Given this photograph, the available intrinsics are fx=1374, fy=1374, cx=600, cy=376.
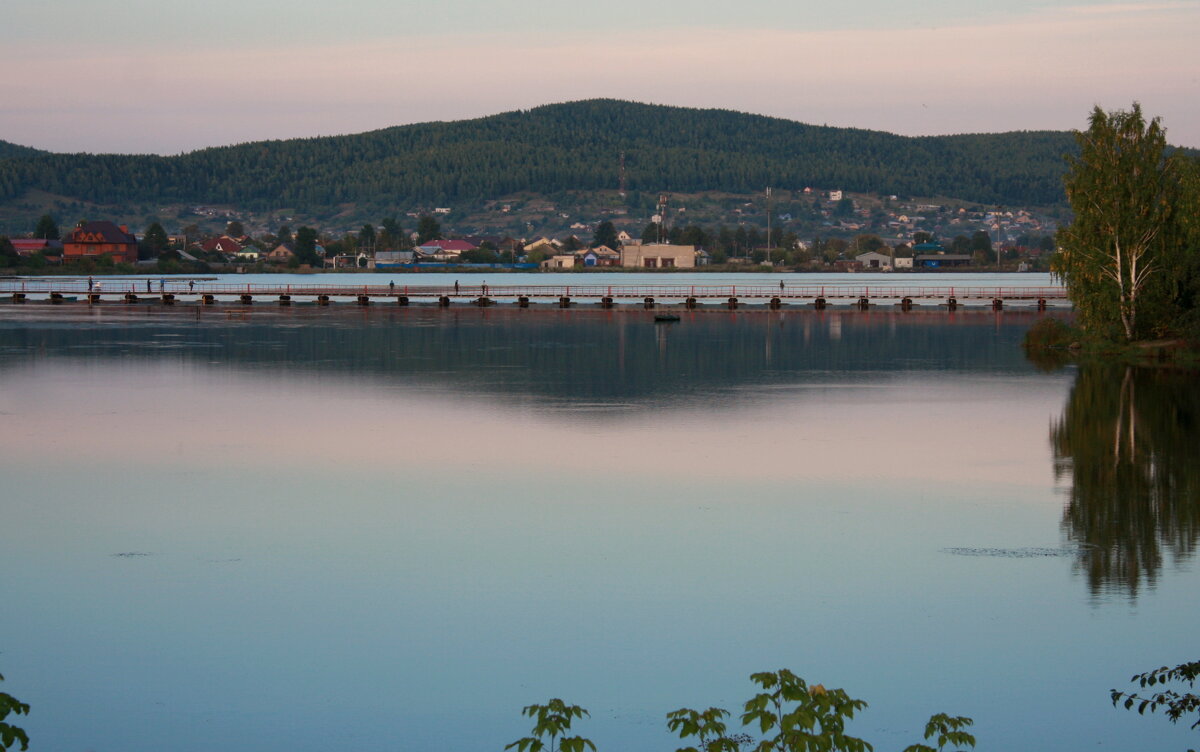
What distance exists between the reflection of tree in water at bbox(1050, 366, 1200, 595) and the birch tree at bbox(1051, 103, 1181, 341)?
36.7 feet

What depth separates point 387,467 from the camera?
1107 inches

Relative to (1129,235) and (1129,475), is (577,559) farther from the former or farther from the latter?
(1129,235)

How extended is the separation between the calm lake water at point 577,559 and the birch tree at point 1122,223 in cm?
1286

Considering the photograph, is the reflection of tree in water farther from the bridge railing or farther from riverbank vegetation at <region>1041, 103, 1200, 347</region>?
the bridge railing

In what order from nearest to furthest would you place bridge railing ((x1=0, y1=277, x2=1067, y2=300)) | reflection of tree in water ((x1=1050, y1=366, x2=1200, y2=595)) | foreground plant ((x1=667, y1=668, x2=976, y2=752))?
foreground plant ((x1=667, y1=668, x2=976, y2=752))
reflection of tree in water ((x1=1050, y1=366, x2=1200, y2=595))
bridge railing ((x1=0, y1=277, x2=1067, y2=300))

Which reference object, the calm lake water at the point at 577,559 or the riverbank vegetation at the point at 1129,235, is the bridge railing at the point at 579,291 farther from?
the calm lake water at the point at 577,559

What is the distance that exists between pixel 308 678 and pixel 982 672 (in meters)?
7.42

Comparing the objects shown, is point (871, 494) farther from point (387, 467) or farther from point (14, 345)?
point (14, 345)

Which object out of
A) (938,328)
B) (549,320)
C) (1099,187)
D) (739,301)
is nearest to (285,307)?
(549,320)

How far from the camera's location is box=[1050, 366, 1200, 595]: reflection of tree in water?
66.7 feet

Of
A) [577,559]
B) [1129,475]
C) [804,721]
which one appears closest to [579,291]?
[1129,475]

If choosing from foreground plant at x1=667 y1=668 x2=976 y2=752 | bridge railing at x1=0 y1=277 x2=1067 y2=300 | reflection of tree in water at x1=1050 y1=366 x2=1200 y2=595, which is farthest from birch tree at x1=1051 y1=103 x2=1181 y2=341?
foreground plant at x1=667 y1=668 x2=976 y2=752

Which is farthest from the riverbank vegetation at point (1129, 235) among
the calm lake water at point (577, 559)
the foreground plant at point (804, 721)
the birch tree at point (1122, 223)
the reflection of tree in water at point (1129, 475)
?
the foreground plant at point (804, 721)

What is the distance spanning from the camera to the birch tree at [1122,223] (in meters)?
54.1
